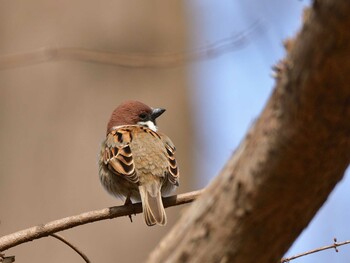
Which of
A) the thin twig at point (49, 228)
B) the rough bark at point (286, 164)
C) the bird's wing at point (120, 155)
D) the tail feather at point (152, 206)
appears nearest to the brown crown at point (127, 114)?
the bird's wing at point (120, 155)

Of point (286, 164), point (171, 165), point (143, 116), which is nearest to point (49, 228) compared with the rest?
point (171, 165)

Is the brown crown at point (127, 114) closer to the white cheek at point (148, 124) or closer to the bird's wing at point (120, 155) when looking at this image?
the white cheek at point (148, 124)

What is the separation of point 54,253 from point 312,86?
476 cm

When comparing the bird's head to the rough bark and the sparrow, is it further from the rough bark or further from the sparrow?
the rough bark

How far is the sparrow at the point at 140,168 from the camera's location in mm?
4711

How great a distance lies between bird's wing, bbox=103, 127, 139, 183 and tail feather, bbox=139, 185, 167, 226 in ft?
0.38

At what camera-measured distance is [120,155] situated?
5047 mm

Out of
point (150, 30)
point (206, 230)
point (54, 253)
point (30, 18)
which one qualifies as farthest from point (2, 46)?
point (206, 230)

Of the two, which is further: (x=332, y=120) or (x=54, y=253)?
(x=54, y=253)

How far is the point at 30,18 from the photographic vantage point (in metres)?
7.24

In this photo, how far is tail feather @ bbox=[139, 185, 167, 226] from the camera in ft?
14.8

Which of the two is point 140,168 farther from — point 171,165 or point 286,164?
point 286,164

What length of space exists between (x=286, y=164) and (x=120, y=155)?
312 cm

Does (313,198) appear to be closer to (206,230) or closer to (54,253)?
(206,230)
